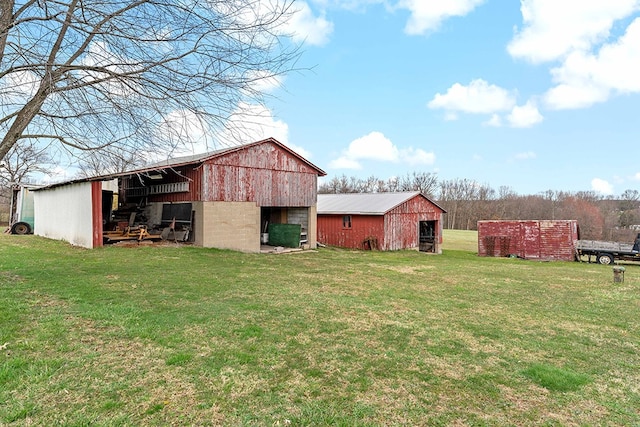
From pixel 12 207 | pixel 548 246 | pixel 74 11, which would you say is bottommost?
pixel 548 246

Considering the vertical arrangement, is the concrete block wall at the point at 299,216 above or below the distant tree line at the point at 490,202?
below

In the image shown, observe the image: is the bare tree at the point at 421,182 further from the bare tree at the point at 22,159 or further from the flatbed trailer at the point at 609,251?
the bare tree at the point at 22,159

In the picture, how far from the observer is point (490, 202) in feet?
223

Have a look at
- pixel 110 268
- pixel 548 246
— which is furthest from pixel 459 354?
pixel 548 246

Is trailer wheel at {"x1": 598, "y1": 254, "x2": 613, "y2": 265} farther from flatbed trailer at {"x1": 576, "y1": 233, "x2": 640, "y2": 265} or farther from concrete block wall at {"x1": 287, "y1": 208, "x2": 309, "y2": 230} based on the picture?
concrete block wall at {"x1": 287, "y1": 208, "x2": 309, "y2": 230}

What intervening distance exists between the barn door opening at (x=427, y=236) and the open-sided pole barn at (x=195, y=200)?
1093cm

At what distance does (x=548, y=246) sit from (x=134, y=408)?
89.0 feet

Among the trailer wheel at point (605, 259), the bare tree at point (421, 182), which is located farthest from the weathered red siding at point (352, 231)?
the bare tree at point (421, 182)

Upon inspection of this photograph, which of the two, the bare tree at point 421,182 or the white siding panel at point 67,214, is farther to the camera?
the bare tree at point 421,182

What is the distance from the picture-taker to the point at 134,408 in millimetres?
2984

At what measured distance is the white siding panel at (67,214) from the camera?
13875 mm

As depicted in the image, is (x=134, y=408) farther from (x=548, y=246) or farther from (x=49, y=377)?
(x=548, y=246)

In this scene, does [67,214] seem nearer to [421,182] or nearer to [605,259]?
[605,259]

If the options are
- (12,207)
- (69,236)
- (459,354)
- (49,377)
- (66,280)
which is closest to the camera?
(49,377)
